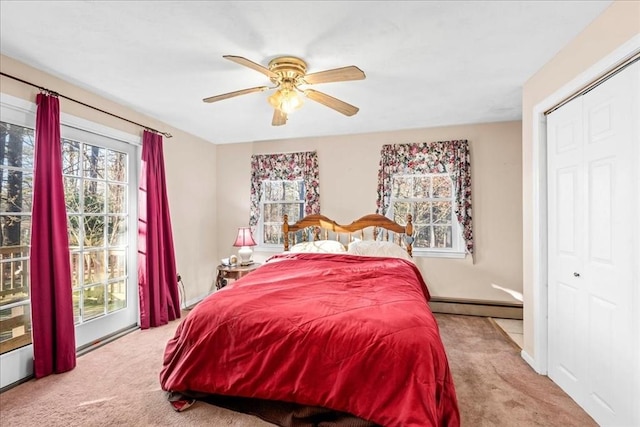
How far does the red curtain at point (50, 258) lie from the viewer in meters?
2.32

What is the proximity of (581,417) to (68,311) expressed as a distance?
376cm

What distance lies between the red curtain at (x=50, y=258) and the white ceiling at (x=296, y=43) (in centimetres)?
48

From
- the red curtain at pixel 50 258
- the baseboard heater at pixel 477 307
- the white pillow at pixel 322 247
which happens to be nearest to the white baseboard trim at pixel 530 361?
the baseboard heater at pixel 477 307

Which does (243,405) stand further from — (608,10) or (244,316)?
(608,10)

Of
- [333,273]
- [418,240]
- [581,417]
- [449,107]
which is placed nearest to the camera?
[581,417]

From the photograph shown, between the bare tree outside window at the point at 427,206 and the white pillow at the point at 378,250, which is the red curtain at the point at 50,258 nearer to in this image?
the white pillow at the point at 378,250

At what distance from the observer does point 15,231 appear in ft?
7.72

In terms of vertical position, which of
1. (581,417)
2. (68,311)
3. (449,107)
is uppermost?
(449,107)

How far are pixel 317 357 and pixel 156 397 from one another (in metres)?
1.27

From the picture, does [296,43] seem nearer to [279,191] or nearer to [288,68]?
[288,68]

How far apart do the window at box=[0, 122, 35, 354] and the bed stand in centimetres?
131

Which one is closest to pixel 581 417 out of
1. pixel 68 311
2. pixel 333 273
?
pixel 333 273

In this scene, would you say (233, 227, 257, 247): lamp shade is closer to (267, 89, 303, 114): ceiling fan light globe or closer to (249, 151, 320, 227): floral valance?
(249, 151, 320, 227): floral valance

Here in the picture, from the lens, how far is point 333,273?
9.40 ft
